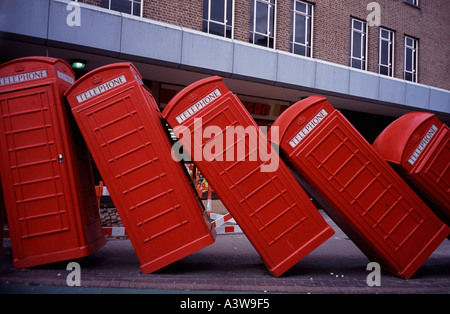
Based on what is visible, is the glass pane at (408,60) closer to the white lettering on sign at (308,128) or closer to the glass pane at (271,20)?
the glass pane at (271,20)

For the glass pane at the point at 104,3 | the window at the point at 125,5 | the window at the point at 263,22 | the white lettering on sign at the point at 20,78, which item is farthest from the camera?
the window at the point at 263,22

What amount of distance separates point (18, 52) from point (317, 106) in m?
8.22

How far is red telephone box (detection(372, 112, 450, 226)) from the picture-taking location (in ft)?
16.2

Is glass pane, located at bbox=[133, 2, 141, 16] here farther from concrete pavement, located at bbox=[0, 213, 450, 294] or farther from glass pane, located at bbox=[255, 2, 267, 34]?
concrete pavement, located at bbox=[0, 213, 450, 294]

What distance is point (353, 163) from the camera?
4824mm

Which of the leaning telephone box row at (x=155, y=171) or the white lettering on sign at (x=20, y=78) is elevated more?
the white lettering on sign at (x=20, y=78)

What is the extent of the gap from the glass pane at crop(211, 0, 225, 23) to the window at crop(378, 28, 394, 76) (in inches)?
312

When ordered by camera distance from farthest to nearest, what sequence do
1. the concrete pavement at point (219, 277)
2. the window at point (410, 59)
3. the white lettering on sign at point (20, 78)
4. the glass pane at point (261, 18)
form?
the window at point (410, 59) → the glass pane at point (261, 18) → the white lettering on sign at point (20, 78) → the concrete pavement at point (219, 277)

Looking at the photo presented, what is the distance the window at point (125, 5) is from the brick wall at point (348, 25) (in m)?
0.22

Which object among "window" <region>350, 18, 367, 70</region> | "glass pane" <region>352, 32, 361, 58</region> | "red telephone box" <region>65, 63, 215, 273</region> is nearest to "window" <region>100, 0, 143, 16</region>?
"red telephone box" <region>65, 63, 215, 273</region>

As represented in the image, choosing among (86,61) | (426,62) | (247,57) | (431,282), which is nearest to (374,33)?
(426,62)

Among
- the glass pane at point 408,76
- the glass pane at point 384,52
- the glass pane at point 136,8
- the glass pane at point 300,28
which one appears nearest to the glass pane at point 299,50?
the glass pane at point 300,28

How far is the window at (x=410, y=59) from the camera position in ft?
54.5
